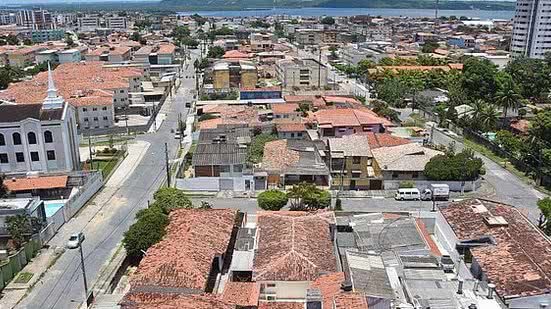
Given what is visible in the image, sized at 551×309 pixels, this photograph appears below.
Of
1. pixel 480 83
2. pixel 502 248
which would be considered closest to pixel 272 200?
pixel 502 248

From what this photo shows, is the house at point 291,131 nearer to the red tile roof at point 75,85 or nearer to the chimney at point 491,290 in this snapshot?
the red tile roof at point 75,85

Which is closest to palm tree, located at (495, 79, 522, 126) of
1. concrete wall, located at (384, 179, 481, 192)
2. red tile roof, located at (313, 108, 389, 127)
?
red tile roof, located at (313, 108, 389, 127)

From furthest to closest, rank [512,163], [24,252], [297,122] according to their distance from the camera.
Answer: [297,122], [512,163], [24,252]

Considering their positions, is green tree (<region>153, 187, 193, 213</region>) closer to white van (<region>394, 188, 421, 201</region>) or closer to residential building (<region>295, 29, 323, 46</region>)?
white van (<region>394, 188, 421, 201</region>)

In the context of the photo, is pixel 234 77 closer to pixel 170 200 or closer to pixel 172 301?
pixel 170 200

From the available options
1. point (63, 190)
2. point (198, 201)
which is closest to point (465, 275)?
point (198, 201)

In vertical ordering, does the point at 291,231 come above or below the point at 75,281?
above

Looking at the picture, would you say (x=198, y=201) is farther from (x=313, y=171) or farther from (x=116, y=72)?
(x=116, y=72)
